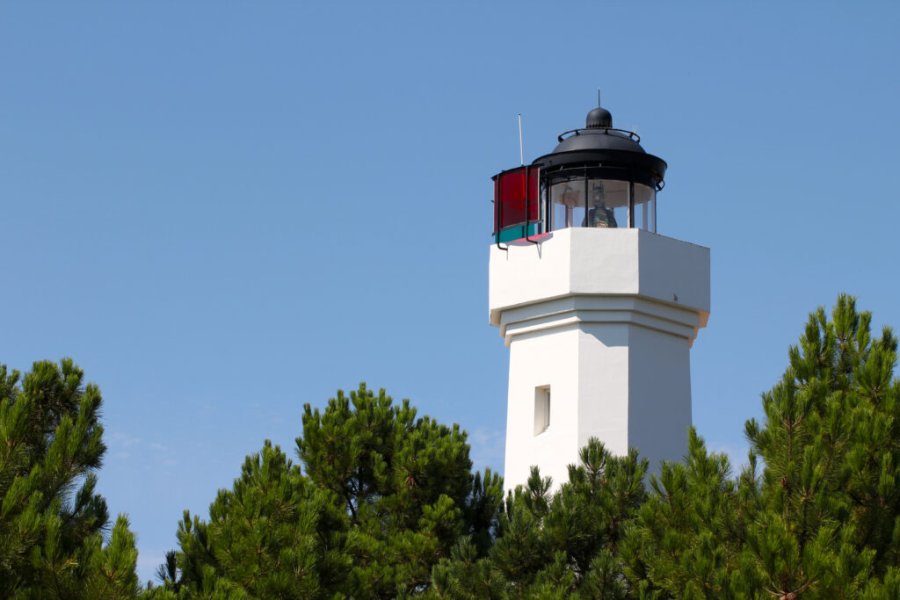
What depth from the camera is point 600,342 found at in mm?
20734

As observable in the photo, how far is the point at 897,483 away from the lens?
15641 millimetres

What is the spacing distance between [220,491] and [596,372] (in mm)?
5113

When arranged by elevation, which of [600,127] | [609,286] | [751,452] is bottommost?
[751,452]

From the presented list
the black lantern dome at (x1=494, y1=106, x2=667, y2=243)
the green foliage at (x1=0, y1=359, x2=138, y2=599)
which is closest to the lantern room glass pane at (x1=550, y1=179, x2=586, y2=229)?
the black lantern dome at (x1=494, y1=106, x2=667, y2=243)

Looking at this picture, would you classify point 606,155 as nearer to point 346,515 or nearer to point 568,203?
point 568,203

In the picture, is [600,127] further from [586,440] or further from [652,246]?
[586,440]

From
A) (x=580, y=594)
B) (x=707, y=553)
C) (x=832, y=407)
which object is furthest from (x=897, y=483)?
(x=580, y=594)

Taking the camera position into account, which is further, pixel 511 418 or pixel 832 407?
pixel 511 418

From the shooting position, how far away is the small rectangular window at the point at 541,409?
21047 mm

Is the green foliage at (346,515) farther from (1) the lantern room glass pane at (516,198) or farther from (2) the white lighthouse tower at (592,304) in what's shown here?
(1) the lantern room glass pane at (516,198)

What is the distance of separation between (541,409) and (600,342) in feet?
3.83

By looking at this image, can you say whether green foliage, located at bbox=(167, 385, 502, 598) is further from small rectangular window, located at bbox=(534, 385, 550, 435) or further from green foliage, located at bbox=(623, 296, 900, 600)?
green foliage, located at bbox=(623, 296, 900, 600)

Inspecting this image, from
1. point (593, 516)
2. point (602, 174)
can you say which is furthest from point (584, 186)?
point (593, 516)

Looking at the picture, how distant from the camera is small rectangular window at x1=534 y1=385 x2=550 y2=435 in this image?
21.0m
